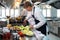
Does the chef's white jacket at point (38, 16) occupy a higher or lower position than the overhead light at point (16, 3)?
lower

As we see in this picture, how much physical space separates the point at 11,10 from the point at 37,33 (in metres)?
0.32

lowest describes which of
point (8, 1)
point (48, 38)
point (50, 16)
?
point (48, 38)

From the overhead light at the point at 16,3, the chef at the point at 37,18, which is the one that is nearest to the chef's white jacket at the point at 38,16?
the chef at the point at 37,18

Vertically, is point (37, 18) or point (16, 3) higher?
point (16, 3)

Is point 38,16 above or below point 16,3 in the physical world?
below

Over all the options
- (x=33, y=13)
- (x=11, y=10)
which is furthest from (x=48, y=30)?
(x=11, y=10)

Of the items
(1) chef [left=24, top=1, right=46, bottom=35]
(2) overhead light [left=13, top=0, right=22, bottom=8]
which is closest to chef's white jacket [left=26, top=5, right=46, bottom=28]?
(1) chef [left=24, top=1, right=46, bottom=35]

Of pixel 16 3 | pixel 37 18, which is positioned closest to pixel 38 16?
pixel 37 18

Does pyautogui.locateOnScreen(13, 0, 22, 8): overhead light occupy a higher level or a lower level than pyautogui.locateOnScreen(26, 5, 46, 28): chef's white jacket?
higher

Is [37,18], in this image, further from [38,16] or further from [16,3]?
[16,3]

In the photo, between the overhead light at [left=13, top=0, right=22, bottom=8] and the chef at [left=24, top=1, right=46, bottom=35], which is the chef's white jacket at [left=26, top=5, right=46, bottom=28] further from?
the overhead light at [left=13, top=0, right=22, bottom=8]

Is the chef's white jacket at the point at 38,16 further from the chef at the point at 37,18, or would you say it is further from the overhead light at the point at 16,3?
the overhead light at the point at 16,3

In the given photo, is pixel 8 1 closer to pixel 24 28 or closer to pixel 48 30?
pixel 24 28

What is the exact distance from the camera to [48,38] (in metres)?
2.07
